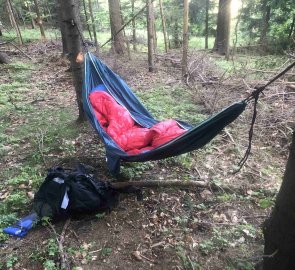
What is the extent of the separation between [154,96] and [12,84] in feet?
9.26

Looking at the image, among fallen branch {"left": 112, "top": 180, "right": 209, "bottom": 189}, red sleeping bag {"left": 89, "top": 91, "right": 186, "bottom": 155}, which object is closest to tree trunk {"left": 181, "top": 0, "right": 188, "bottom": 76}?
red sleeping bag {"left": 89, "top": 91, "right": 186, "bottom": 155}

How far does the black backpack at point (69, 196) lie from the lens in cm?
236

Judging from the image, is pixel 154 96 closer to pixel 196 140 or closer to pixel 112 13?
pixel 196 140

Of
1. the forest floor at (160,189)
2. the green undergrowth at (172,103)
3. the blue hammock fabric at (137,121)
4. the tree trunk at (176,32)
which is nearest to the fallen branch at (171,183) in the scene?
the forest floor at (160,189)

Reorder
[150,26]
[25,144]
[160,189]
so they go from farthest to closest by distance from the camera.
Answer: [150,26] → [25,144] → [160,189]

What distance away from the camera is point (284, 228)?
4.83ft

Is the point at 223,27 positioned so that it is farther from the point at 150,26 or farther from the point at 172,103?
the point at 172,103

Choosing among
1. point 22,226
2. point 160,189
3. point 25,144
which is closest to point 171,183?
point 160,189

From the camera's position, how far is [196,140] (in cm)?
233

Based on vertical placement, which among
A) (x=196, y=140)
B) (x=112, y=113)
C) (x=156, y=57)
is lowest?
(x=156, y=57)

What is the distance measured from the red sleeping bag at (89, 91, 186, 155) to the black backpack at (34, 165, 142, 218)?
486 millimetres

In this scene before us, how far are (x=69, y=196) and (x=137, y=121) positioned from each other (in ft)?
4.33

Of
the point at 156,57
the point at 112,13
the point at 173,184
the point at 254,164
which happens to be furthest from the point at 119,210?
the point at 112,13

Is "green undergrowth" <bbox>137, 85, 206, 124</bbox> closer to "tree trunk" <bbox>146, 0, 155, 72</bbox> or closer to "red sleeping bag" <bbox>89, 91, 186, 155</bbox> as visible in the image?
"red sleeping bag" <bbox>89, 91, 186, 155</bbox>
